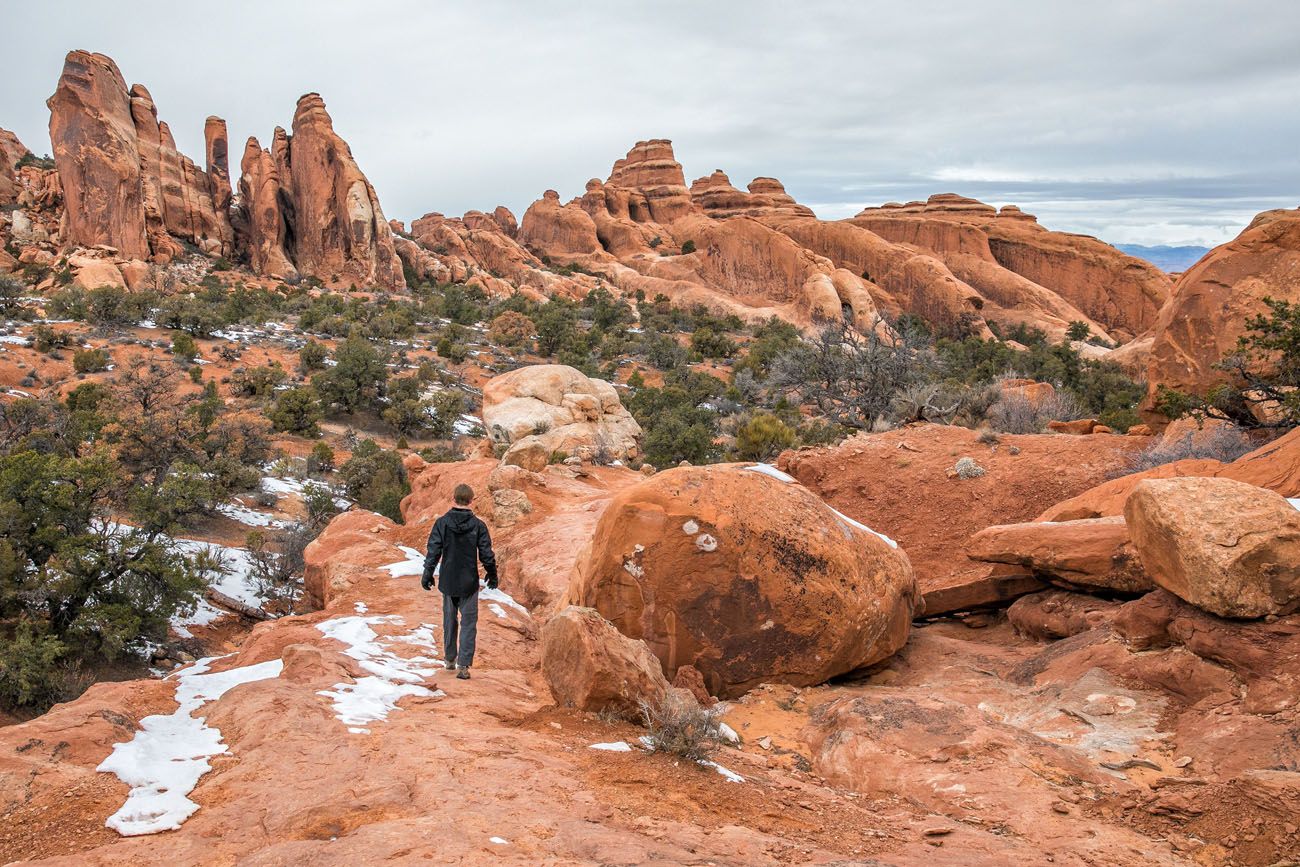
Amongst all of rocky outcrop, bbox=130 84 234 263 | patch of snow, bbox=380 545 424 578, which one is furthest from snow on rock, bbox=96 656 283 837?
rocky outcrop, bbox=130 84 234 263

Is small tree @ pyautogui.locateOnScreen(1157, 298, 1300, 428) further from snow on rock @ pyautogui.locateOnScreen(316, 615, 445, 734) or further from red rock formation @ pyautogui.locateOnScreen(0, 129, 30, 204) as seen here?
red rock formation @ pyautogui.locateOnScreen(0, 129, 30, 204)

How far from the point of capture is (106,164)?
43562 mm

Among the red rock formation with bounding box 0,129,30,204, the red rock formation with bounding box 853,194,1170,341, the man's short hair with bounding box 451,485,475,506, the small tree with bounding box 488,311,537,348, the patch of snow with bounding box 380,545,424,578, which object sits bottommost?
the patch of snow with bounding box 380,545,424,578

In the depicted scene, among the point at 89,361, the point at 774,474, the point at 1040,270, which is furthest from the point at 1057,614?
the point at 1040,270

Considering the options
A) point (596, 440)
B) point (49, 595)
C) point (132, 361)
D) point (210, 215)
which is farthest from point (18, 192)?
point (49, 595)

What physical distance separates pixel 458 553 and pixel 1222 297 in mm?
11428

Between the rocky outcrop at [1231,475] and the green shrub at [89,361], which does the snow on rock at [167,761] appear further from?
the green shrub at [89,361]

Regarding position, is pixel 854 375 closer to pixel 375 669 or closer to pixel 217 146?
pixel 375 669

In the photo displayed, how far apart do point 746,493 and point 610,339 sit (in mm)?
31224

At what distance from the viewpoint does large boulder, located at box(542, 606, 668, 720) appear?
5316mm

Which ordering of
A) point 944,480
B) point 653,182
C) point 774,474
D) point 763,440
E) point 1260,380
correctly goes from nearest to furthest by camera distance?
point 774,474 → point 1260,380 → point 944,480 → point 763,440 → point 653,182

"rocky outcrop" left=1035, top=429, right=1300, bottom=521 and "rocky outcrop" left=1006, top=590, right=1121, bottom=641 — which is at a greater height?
"rocky outcrop" left=1035, top=429, right=1300, bottom=521

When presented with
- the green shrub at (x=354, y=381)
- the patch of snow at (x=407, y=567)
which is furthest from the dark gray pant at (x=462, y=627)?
the green shrub at (x=354, y=381)

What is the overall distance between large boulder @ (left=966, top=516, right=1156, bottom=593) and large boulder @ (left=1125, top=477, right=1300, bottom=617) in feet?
3.43
